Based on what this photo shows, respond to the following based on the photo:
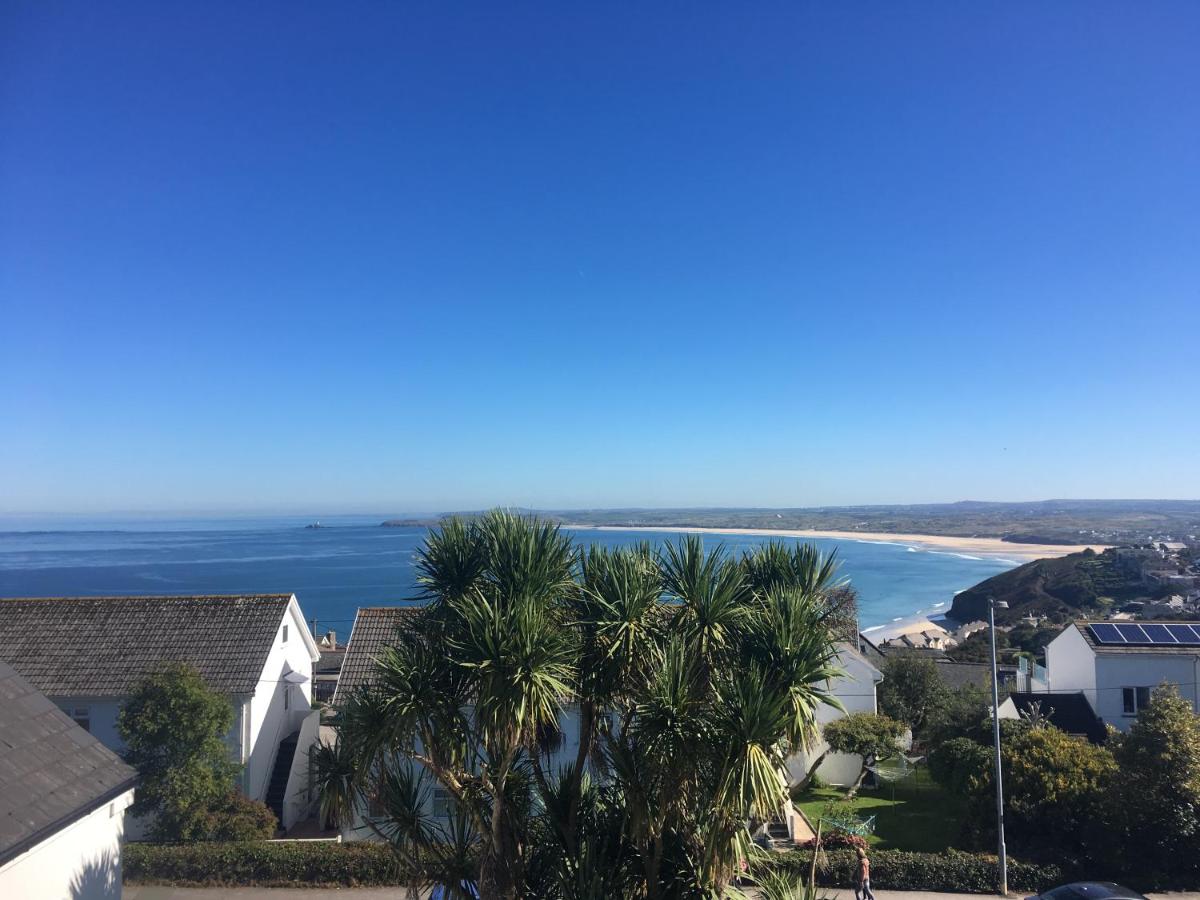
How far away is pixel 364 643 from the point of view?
22312mm

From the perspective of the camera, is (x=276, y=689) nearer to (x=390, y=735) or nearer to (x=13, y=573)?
(x=390, y=735)

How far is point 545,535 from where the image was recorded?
31.1ft

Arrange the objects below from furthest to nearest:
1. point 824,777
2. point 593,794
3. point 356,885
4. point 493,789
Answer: point 824,777 → point 356,885 → point 593,794 → point 493,789

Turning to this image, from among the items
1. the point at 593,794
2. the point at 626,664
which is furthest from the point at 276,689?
the point at 626,664

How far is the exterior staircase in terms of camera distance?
66.0ft

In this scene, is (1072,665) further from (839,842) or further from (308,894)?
(308,894)

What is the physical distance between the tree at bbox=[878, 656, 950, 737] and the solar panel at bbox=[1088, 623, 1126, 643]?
7130 mm

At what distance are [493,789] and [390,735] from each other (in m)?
1.54

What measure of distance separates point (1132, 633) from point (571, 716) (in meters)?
20.0

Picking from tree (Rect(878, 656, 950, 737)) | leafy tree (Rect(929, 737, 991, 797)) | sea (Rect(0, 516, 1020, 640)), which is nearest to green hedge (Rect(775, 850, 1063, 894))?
leafy tree (Rect(929, 737, 991, 797))

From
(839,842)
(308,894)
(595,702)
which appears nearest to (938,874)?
(839,842)

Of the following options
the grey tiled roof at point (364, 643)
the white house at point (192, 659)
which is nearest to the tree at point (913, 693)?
the grey tiled roof at point (364, 643)

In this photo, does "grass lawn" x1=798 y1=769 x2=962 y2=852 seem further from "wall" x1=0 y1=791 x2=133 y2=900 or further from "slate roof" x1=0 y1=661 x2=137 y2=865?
"slate roof" x1=0 y1=661 x2=137 y2=865

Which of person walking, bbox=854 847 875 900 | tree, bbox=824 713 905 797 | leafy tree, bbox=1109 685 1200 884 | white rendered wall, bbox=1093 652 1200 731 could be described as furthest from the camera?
white rendered wall, bbox=1093 652 1200 731
